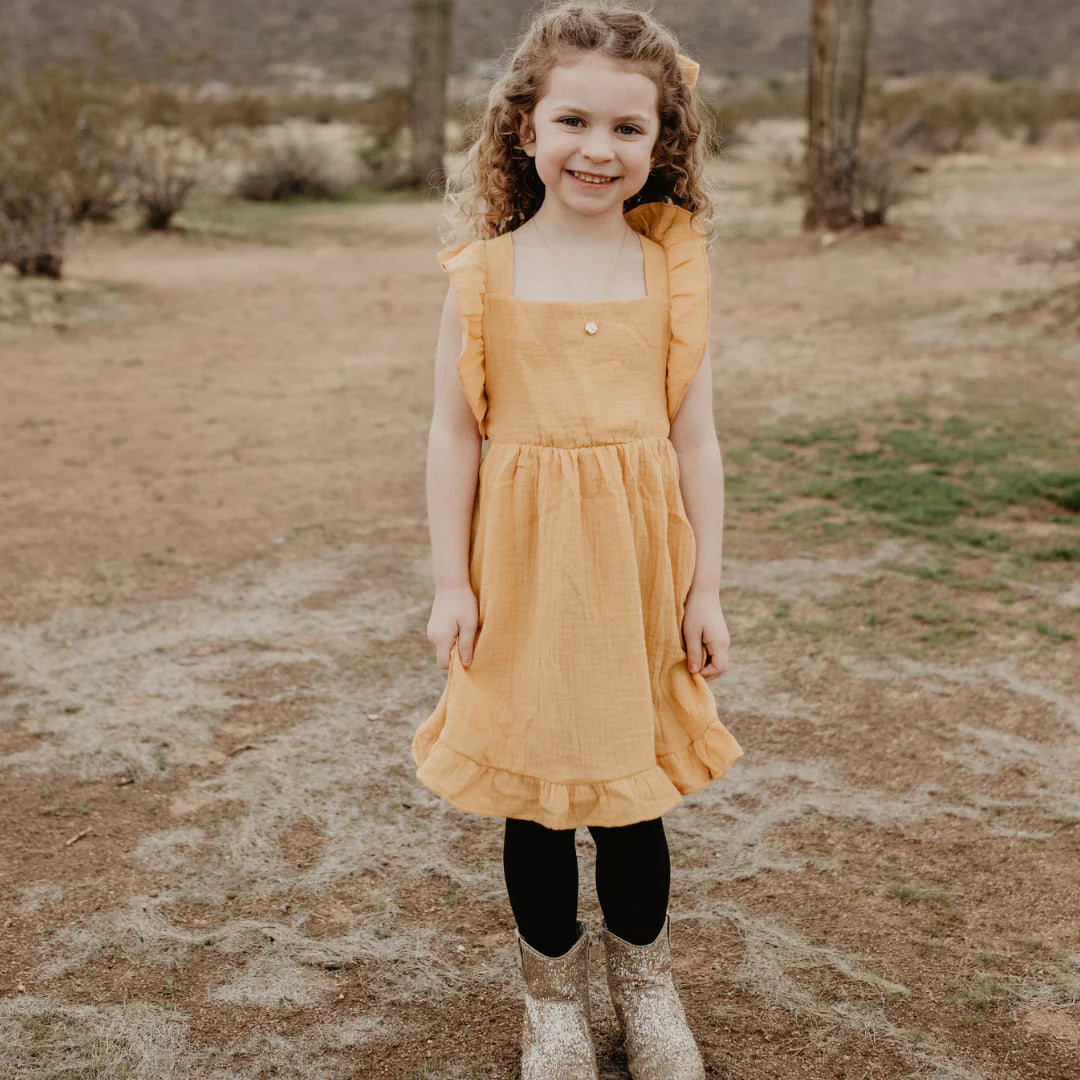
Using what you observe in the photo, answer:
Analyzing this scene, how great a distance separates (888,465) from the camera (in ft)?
16.7

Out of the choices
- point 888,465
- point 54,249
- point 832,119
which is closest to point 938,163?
point 832,119

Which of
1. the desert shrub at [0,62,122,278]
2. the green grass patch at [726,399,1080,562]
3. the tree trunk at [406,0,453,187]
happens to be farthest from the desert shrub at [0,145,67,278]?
the tree trunk at [406,0,453,187]

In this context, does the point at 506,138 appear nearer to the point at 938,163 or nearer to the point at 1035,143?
the point at 938,163

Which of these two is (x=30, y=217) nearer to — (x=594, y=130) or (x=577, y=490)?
(x=594, y=130)

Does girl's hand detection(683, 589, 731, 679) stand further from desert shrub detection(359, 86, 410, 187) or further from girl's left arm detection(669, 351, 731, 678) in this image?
desert shrub detection(359, 86, 410, 187)

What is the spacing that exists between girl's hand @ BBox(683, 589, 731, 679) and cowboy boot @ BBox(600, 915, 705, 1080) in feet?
1.43

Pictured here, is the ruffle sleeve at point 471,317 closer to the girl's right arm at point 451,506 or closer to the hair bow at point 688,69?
the girl's right arm at point 451,506

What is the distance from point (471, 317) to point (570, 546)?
1.14 ft

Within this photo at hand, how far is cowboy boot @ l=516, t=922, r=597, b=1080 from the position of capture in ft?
6.23

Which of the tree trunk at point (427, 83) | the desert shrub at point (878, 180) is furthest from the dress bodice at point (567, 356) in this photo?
the tree trunk at point (427, 83)

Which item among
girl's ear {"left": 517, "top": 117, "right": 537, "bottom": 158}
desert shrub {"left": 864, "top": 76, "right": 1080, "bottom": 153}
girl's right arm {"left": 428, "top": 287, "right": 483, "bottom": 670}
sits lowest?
girl's right arm {"left": 428, "top": 287, "right": 483, "bottom": 670}

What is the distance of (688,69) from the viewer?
1843 millimetres

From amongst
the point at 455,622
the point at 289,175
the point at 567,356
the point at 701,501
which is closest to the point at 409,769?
the point at 455,622

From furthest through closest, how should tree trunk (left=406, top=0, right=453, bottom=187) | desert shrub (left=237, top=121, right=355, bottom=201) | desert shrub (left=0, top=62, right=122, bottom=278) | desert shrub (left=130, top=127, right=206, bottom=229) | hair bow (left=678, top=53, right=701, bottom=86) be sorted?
tree trunk (left=406, top=0, right=453, bottom=187)
desert shrub (left=237, top=121, right=355, bottom=201)
desert shrub (left=130, top=127, right=206, bottom=229)
desert shrub (left=0, top=62, right=122, bottom=278)
hair bow (left=678, top=53, right=701, bottom=86)
